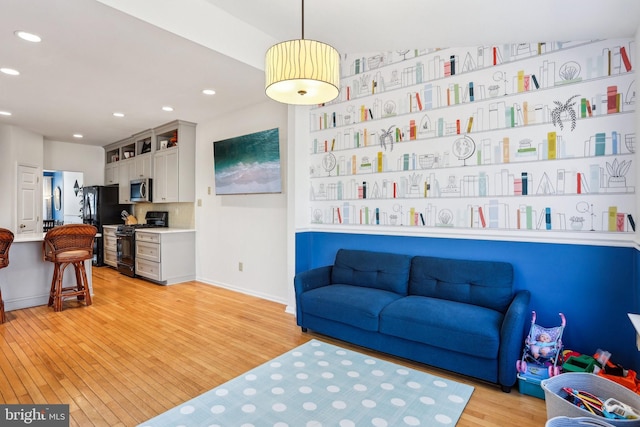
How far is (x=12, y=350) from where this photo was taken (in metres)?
2.83

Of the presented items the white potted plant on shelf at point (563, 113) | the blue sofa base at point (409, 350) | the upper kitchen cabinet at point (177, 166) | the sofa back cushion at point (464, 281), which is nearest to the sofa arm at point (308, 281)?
the blue sofa base at point (409, 350)

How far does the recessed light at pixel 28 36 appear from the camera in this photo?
264cm

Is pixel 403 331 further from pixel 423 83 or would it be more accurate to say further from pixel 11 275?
pixel 11 275

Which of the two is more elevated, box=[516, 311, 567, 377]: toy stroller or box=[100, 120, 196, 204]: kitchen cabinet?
box=[100, 120, 196, 204]: kitchen cabinet

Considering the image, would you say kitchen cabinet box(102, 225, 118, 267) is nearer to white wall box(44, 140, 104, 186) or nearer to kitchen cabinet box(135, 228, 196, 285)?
kitchen cabinet box(135, 228, 196, 285)

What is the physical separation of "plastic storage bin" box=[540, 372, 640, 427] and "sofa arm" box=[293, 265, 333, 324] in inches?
76.3

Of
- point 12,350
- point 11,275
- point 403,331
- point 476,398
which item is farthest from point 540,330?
point 11,275

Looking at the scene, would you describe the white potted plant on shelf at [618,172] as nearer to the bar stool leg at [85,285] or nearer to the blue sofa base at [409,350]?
the blue sofa base at [409,350]

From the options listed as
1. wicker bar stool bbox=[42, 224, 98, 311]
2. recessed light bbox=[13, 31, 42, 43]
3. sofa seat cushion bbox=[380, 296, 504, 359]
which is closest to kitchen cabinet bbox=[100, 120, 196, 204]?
wicker bar stool bbox=[42, 224, 98, 311]

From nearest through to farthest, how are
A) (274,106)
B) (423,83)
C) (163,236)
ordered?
(423,83)
(274,106)
(163,236)

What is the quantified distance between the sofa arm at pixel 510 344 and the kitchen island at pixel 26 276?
188 inches

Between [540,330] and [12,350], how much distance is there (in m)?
4.13

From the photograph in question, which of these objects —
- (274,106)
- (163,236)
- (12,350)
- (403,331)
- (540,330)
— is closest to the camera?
(540,330)

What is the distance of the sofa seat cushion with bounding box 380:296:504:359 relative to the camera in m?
2.18
